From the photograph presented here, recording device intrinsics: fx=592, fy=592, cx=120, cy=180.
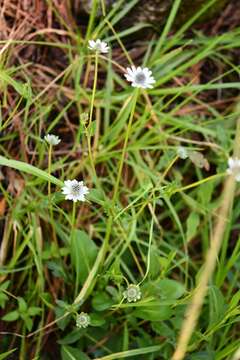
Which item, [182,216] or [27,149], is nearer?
[27,149]

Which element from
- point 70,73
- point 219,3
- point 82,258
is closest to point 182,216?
point 82,258

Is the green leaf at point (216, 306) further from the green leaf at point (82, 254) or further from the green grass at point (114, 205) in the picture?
the green leaf at point (82, 254)

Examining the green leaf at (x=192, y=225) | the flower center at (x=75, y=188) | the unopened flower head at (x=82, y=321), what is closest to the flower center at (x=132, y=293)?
the unopened flower head at (x=82, y=321)

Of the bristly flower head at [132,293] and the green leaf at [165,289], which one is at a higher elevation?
the green leaf at [165,289]

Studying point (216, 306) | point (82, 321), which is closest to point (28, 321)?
point (82, 321)

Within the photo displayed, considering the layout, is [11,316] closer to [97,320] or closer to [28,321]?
[28,321]

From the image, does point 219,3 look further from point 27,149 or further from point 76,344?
point 76,344

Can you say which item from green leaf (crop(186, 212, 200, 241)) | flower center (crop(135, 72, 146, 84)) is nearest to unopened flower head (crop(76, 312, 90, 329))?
green leaf (crop(186, 212, 200, 241))
